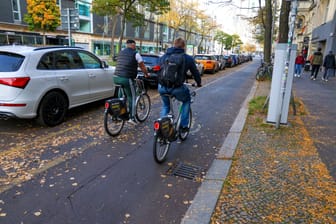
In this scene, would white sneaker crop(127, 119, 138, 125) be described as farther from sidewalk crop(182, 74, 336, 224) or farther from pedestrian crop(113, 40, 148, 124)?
sidewalk crop(182, 74, 336, 224)

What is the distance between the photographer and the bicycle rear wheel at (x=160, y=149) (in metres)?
3.91

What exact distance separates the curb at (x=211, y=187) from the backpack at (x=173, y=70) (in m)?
1.45

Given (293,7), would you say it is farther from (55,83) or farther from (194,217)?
(55,83)

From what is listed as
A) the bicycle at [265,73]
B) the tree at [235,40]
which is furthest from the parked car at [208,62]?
the tree at [235,40]

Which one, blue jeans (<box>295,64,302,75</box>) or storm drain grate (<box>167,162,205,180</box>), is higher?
blue jeans (<box>295,64,302,75</box>)

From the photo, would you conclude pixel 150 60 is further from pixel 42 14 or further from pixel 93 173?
pixel 42 14

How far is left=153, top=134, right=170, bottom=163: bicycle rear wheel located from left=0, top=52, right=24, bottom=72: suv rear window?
3172 mm

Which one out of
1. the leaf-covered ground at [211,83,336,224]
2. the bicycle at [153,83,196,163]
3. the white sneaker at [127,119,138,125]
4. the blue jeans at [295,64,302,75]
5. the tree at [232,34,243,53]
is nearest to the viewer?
the leaf-covered ground at [211,83,336,224]

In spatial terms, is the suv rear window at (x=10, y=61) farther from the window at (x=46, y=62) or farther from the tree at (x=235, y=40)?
the tree at (x=235, y=40)

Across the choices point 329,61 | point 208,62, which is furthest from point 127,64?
point 208,62

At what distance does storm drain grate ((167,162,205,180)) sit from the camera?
370 centimetres

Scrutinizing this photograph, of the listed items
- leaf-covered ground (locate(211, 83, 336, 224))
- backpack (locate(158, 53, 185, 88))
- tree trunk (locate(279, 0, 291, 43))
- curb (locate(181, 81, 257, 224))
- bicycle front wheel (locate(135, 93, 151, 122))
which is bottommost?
curb (locate(181, 81, 257, 224))

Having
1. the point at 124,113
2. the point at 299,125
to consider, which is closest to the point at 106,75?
the point at 124,113

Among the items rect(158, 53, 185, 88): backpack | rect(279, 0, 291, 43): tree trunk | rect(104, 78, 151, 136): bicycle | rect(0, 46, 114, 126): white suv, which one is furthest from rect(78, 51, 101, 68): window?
rect(279, 0, 291, 43): tree trunk
